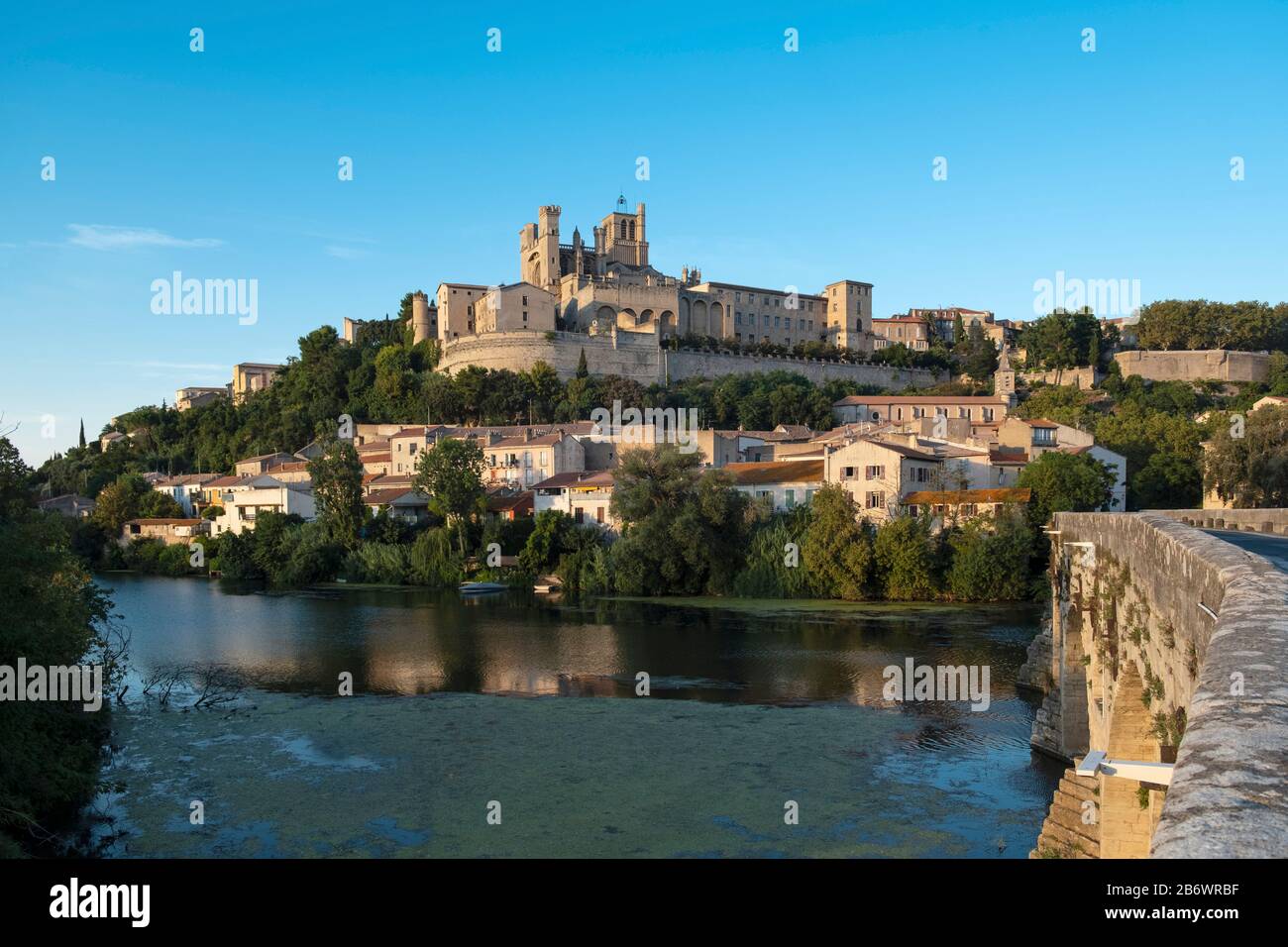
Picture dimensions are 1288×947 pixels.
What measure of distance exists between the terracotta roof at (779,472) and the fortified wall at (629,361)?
99.1ft

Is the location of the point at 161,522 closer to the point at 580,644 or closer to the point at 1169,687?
the point at 580,644

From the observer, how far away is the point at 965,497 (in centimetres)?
4044

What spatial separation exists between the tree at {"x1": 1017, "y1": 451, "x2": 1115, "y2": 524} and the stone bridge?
67.3 ft

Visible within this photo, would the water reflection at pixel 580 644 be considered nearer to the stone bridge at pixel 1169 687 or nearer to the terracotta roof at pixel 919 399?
the stone bridge at pixel 1169 687

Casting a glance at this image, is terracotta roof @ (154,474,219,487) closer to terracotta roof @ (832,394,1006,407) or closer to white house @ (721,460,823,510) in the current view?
white house @ (721,460,823,510)

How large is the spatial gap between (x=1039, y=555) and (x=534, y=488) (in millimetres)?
25412

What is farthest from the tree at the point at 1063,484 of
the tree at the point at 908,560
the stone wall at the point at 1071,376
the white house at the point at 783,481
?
the stone wall at the point at 1071,376

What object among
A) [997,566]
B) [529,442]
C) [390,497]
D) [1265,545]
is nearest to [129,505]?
[390,497]

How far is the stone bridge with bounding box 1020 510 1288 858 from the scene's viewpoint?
278 cm

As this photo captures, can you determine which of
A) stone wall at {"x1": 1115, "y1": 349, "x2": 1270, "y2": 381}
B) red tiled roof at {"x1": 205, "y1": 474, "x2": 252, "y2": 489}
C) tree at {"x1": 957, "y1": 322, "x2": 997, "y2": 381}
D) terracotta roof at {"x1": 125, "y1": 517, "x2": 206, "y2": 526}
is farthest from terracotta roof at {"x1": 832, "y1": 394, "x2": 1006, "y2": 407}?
terracotta roof at {"x1": 125, "y1": 517, "x2": 206, "y2": 526}

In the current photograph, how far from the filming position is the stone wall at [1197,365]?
76.9 metres

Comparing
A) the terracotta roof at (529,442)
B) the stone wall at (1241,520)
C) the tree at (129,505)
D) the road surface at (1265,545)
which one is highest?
the terracotta roof at (529,442)

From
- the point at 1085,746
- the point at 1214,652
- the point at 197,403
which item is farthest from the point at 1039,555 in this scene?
the point at 197,403
